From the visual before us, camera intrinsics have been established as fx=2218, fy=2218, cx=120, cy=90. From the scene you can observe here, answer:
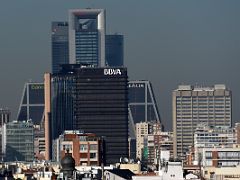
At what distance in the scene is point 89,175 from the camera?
107500mm

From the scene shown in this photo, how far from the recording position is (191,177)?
103 metres

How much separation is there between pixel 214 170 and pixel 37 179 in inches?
1118

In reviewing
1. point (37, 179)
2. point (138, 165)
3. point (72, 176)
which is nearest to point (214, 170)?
point (138, 165)

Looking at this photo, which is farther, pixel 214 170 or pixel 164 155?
pixel 214 170

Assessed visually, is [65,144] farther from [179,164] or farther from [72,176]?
[72,176]

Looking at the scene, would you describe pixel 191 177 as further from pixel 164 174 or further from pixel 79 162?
pixel 79 162

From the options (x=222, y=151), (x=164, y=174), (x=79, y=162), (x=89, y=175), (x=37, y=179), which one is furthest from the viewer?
(x=222, y=151)

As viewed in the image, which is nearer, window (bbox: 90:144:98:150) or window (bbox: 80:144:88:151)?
window (bbox: 80:144:88:151)

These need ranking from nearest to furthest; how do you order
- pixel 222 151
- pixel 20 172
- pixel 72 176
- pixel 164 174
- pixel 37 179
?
pixel 72 176 → pixel 164 174 → pixel 37 179 → pixel 20 172 → pixel 222 151

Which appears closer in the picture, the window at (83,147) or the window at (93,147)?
the window at (83,147)

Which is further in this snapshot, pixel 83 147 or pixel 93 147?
pixel 93 147

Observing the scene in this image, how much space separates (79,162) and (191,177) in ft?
148

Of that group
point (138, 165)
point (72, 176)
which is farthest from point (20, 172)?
point (72, 176)

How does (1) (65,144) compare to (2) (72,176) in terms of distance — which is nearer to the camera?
(2) (72,176)
